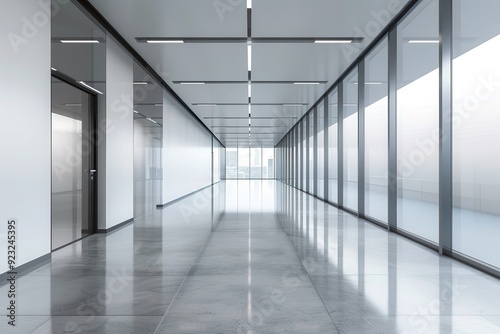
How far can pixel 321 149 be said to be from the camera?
1639 cm

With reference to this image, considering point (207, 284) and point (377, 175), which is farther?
point (377, 175)

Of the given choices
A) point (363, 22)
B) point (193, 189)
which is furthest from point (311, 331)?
point (193, 189)

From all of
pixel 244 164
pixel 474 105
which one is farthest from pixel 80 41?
pixel 244 164

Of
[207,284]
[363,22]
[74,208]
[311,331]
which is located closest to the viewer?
[311,331]

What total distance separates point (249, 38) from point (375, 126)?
4263 millimetres

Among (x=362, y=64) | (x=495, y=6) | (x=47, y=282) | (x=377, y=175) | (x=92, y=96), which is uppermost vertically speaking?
(x=495, y=6)

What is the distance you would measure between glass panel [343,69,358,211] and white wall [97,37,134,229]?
22.0 ft

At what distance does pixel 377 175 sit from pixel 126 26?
7.33 m

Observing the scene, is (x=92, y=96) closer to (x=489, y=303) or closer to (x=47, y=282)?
(x=47, y=282)

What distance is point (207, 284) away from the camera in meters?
4.33

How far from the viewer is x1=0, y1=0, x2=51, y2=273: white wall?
4.62 m

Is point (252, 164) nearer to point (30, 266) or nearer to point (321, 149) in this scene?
point (321, 149)

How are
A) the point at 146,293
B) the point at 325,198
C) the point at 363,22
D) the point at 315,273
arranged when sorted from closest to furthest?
the point at 146,293 → the point at 315,273 → the point at 363,22 → the point at 325,198

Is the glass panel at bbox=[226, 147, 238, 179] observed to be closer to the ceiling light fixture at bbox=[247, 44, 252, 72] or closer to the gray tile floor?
the ceiling light fixture at bbox=[247, 44, 252, 72]
